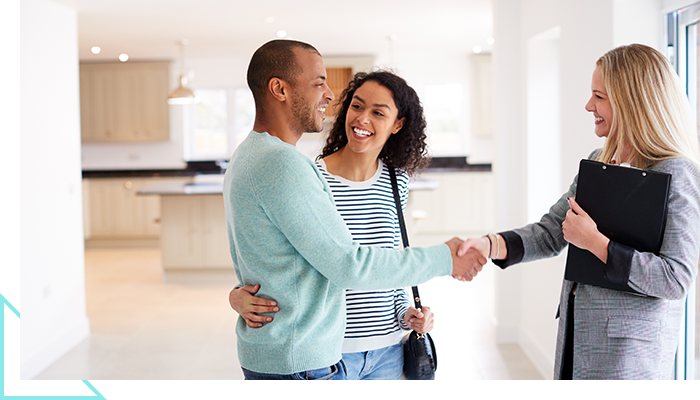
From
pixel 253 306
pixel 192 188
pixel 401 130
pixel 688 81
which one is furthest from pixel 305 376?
pixel 192 188

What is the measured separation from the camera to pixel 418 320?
5.07 ft

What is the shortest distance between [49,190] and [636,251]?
3.54 meters

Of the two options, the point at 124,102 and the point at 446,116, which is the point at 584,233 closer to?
the point at 446,116

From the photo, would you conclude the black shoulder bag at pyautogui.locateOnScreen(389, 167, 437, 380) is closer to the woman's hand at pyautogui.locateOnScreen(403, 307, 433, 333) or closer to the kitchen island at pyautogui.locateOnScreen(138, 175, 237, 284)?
the woman's hand at pyautogui.locateOnScreen(403, 307, 433, 333)

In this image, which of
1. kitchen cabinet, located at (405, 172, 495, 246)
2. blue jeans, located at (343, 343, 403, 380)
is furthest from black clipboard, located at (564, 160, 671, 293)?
kitchen cabinet, located at (405, 172, 495, 246)

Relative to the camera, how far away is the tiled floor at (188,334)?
11.3 ft

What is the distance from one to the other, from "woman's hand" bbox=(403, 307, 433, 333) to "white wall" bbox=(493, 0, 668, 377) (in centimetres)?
137

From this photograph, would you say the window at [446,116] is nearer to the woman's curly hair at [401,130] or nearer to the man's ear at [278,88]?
the woman's curly hair at [401,130]

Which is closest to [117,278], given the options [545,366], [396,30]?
[396,30]

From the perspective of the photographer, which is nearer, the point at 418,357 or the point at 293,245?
the point at 293,245

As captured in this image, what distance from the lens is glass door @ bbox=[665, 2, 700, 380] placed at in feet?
7.15

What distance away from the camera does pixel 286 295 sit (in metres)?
1.19

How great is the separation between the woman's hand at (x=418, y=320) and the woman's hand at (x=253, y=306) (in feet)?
1.62

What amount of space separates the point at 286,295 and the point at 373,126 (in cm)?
65
